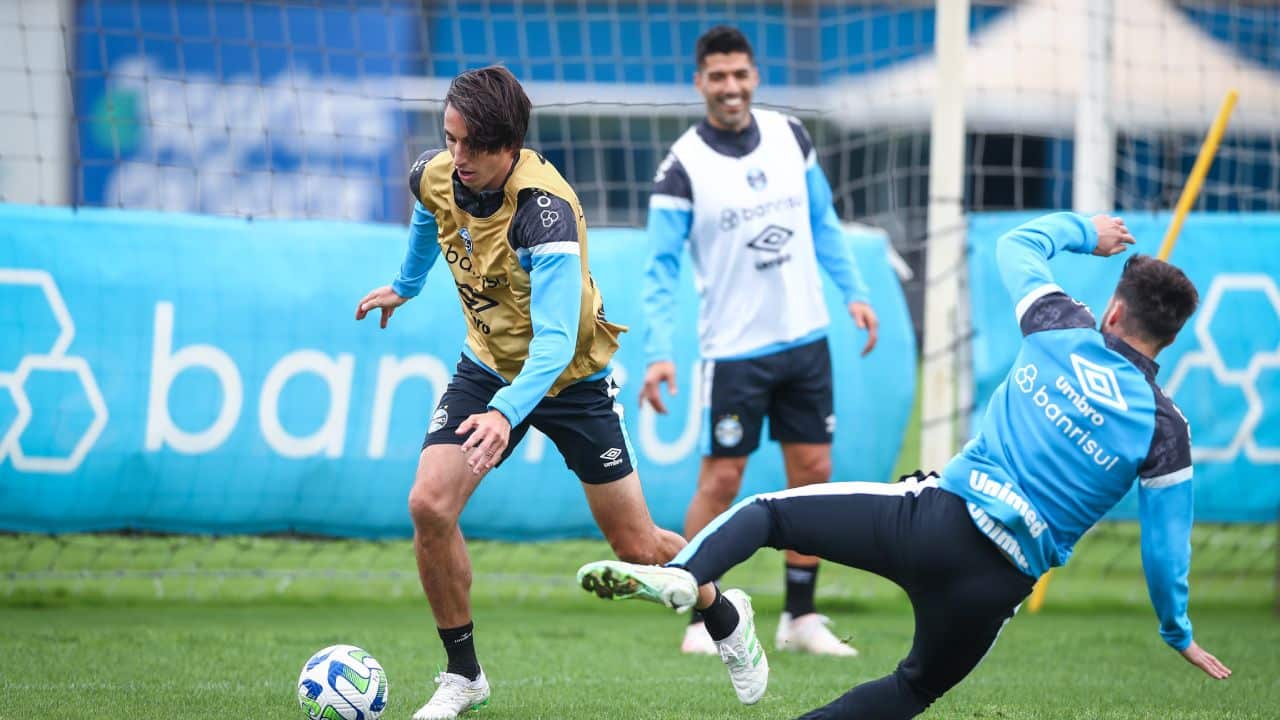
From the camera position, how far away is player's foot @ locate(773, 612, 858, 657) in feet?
20.1

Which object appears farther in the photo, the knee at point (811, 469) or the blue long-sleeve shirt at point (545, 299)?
the knee at point (811, 469)

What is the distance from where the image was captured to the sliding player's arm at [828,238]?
6.32m

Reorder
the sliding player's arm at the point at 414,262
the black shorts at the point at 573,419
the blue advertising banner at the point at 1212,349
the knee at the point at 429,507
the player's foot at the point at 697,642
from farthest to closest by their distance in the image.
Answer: the blue advertising banner at the point at 1212,349 → the player's foot at the point at 697,642 → the sliding player's arm at the point at 414,262 → the black shorts at the point at 573,419 → the knee at the point at 429,507

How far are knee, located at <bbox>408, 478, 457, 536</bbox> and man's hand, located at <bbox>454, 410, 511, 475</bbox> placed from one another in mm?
376

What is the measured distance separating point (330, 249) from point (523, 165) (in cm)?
294

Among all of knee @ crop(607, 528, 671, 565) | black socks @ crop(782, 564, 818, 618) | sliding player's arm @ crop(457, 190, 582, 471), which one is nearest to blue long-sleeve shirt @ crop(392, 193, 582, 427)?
sliding player's arm @ crop(457, 190, 582, 471)

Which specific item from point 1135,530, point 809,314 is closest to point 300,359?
point 809,314

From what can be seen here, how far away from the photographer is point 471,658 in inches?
179

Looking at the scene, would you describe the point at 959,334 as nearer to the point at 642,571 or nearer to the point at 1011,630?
Result: the point at 1011,630

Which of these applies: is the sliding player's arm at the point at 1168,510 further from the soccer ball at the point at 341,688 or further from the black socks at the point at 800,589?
the black socks at the point at 800,589

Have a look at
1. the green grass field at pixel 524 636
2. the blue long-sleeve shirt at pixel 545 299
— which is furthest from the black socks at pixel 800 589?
the blue long-sleeve shirt at pixel 545 299

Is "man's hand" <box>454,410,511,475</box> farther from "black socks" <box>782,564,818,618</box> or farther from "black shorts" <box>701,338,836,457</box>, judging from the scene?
"black socks" <box>782,564,818,618</box>

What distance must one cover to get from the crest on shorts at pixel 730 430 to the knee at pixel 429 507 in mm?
2019

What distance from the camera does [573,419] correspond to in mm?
4562
